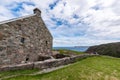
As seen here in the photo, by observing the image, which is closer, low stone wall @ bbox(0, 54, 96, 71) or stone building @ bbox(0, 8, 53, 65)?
low stone wall @ bbox(0, 54, 96, 71)

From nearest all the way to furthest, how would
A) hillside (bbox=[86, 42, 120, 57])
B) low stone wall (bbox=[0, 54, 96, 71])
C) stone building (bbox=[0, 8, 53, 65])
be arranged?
1. low stone wall (bbox=[0, 54, 96, 71])
2. stone building (bbox=[0, 8, 53, 65])
3. hillside (bbox=[86, 42, 120, 57])

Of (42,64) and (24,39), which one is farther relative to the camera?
(24,39)

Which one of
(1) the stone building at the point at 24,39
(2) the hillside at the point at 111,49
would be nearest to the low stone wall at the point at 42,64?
(1) the stone building at the point at 24,39

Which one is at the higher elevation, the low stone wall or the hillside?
the hillside

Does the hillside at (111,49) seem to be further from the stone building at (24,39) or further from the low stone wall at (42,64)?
the stone building at (24,39)

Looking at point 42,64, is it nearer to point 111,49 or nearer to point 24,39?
point 24,39

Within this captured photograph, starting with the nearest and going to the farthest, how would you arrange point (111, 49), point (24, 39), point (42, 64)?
point (42, 64), point (24, 39), point (111, 49)

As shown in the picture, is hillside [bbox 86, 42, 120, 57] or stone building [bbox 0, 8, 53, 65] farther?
hillside [bbox 86, 42, 120, 57]

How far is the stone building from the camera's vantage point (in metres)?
19.6

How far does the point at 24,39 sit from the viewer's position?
22859mm

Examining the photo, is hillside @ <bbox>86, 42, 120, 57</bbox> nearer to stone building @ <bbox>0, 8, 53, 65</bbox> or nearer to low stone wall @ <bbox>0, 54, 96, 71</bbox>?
low stone wall @ <bbox>0, 54, 96, 71</bbox>

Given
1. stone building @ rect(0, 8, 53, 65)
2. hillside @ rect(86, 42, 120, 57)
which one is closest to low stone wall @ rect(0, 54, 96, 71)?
stone building @ rect(0, 8, 53, 65)

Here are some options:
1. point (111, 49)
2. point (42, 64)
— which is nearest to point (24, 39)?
point (42, 64)

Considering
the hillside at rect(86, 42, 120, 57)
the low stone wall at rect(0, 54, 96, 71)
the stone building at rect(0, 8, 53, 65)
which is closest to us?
the low stone wall at rect(0, 54, 96, 71)
